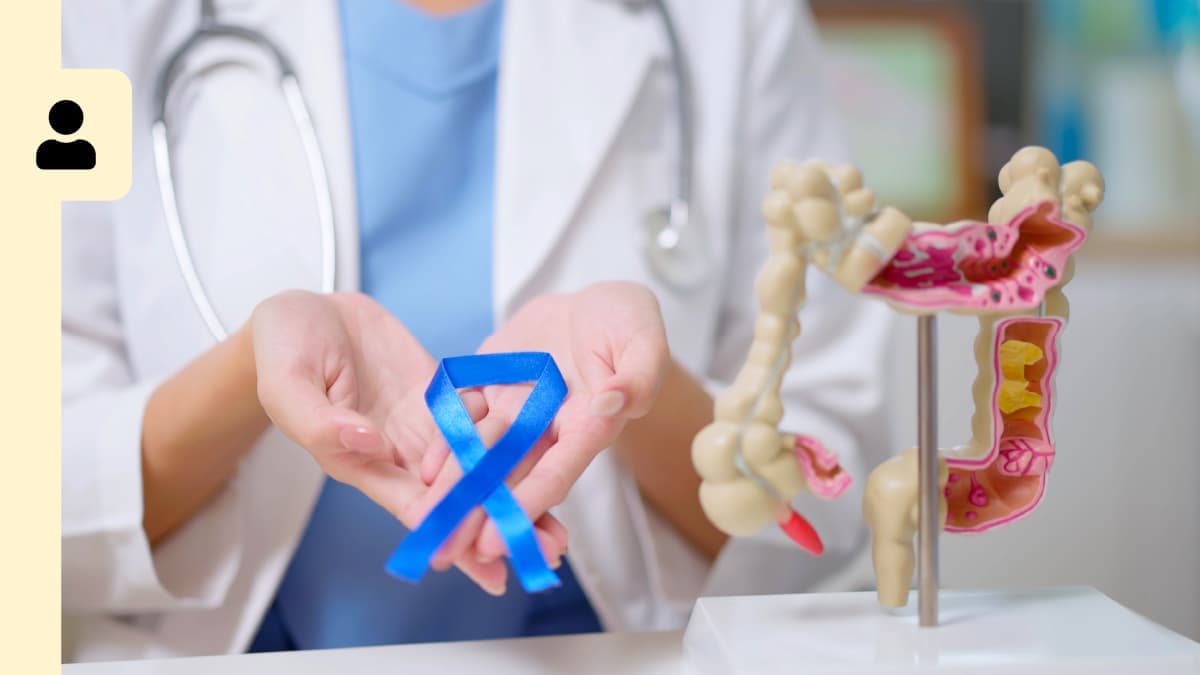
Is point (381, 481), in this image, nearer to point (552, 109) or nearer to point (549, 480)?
point (549, 480)

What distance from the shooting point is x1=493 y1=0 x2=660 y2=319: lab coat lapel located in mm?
711

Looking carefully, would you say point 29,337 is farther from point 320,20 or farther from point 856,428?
point 856,428

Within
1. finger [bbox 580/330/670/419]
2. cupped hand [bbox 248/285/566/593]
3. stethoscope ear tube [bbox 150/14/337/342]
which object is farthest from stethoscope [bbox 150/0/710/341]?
finger [bbox 580/330/670/419]

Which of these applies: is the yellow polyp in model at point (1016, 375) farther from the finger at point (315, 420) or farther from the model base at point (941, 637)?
the finger at point (315, 420)

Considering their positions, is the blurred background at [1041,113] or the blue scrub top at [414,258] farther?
the blurred background at [1041,113]

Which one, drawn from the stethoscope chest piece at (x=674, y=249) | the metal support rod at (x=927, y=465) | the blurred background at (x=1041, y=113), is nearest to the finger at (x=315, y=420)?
the metal support rod at (x=927, y=465)

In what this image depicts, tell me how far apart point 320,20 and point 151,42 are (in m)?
0.11

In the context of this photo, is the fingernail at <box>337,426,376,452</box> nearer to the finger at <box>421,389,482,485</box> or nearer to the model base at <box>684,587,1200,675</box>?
the finger at <box>421,389,482,485</box>

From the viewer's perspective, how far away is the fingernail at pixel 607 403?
41 cm

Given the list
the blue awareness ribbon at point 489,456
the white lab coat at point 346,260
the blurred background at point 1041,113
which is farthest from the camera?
the blurred background at point 1041,113

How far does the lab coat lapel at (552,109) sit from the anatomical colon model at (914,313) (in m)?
Result: 0.32

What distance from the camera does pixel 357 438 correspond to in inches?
15.7

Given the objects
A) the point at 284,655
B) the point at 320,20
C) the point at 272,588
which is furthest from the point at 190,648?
the point at 320,20

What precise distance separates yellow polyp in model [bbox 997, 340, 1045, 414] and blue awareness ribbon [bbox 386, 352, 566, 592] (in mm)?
188
